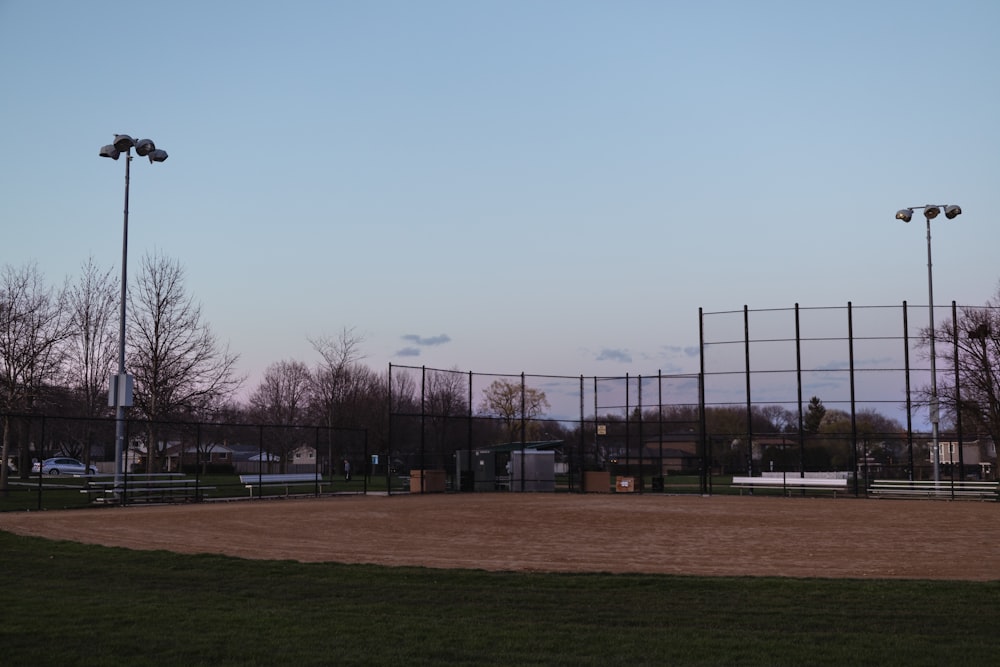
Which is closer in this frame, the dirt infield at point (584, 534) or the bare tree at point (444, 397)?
the dirt infield at point (584, 534)

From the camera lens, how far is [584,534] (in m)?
18.3

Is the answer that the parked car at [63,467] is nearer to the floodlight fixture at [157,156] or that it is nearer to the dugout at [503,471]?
the dugout at [503,471]

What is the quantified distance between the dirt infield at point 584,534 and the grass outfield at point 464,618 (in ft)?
5.98

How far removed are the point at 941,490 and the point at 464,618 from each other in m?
27.5

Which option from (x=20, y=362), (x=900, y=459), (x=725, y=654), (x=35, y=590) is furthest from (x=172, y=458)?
(x=725, y=654)

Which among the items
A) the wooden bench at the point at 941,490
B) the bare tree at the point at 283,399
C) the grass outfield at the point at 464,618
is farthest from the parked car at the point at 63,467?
the grass outfield at the point at 464,618

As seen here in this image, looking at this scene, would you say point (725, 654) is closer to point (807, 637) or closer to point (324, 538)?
point (807, 637)

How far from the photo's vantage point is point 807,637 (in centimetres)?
780

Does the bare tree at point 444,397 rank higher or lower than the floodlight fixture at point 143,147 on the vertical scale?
lower

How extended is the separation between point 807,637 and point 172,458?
3222 inches

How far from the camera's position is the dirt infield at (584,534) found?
13469 millimetres

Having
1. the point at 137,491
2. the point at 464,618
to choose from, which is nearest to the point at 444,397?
the point at 137,491

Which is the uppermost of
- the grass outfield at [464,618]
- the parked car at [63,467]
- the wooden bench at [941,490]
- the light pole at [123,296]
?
the light pole at [123,296]

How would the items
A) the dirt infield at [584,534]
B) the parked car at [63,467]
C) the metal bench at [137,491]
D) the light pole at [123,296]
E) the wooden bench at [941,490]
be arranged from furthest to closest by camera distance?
the parked car at [63,467] → the wooden bench at [941,490] → the metal bench at [137,491] → the light pole at [123,296] → the dirt infield at [584,534]
